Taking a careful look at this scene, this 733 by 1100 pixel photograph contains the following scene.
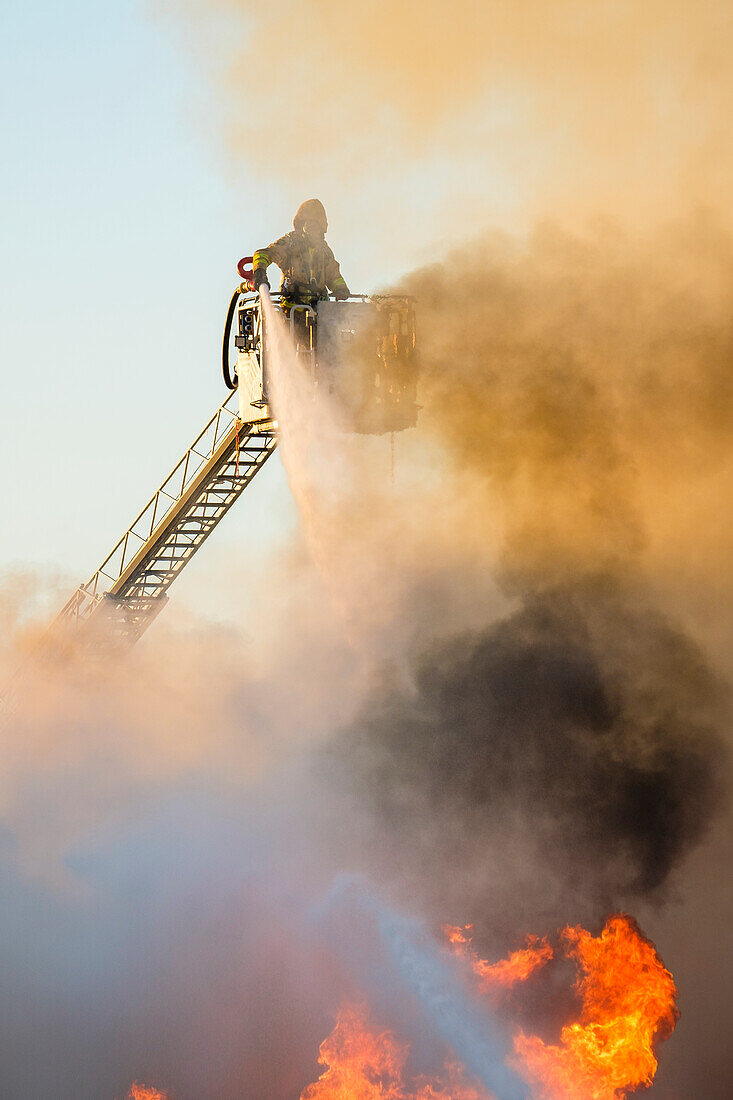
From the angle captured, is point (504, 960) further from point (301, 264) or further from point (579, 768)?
point (301, 264)

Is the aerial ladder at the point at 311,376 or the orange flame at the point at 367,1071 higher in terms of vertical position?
the aerial ladder at the point at 311,376

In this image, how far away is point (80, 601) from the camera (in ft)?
89.4

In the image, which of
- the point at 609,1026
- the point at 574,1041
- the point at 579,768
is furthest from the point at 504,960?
the point at 579,768

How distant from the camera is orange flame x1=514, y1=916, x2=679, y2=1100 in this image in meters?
25.4

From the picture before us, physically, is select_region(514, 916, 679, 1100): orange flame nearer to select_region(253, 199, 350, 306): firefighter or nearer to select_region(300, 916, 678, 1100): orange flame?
select_region(300, 916, 678, 1100): orange flame

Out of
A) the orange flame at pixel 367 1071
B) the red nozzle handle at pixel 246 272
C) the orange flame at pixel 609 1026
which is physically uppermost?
the red nozzle handle at pixel 246 272

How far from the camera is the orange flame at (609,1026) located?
25375 millimetres

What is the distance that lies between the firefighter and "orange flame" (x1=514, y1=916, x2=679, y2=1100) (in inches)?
649

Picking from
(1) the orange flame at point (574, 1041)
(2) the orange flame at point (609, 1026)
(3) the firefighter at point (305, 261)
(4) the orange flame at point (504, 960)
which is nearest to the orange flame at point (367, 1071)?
(1) the orange flame at point (574, 1041)

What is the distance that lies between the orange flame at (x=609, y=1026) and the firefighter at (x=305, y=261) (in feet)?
54.1

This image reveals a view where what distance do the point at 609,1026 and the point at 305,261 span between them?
17.9 m

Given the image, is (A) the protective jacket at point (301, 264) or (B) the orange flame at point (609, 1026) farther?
(B) the orange flame at point (609, 1026)

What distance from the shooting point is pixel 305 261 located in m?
23.2

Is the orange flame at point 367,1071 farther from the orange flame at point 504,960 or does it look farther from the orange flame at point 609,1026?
the orange flame at point 504,960
